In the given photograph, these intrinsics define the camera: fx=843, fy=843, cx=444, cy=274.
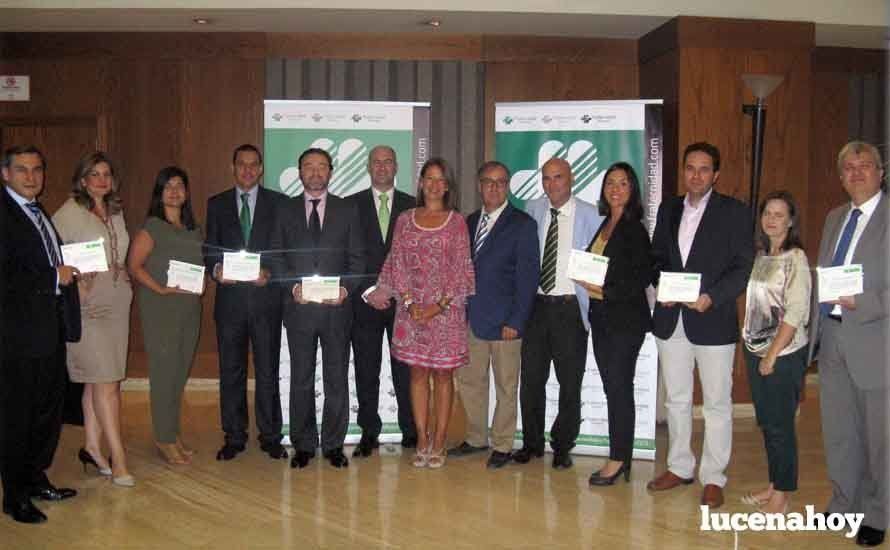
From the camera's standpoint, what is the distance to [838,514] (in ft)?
11.9

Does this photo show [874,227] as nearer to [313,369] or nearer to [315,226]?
[315,226]

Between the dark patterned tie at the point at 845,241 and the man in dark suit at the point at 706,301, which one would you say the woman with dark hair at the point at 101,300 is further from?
the dark patterned tie at the point at 845,241

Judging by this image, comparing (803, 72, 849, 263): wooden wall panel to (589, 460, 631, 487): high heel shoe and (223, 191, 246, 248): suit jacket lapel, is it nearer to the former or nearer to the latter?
(589, 460, 631, 487): high heel shoe

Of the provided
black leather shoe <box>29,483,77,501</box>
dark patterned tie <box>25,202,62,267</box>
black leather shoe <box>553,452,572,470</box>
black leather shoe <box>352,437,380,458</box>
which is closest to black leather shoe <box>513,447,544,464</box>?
black leather shoe <box>553,452,572,470</box>

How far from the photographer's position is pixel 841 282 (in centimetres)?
337

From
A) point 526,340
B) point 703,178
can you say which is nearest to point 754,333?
point 703,178

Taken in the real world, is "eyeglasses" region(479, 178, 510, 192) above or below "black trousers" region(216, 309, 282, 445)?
above

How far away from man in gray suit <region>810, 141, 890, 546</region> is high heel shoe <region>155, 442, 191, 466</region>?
328 centimetres

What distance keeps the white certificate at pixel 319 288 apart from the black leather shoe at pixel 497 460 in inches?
49.2

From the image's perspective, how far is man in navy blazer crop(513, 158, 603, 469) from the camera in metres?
4.52

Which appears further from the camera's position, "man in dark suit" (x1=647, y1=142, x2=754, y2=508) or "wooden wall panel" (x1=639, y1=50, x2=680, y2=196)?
"wooden wall panel" (x1=639, y1=50, x2=680, y2=196)

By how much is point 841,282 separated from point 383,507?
2226 millimetres

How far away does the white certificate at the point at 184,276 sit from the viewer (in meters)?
4.37

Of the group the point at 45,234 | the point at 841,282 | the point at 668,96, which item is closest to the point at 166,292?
the point at 45,234
